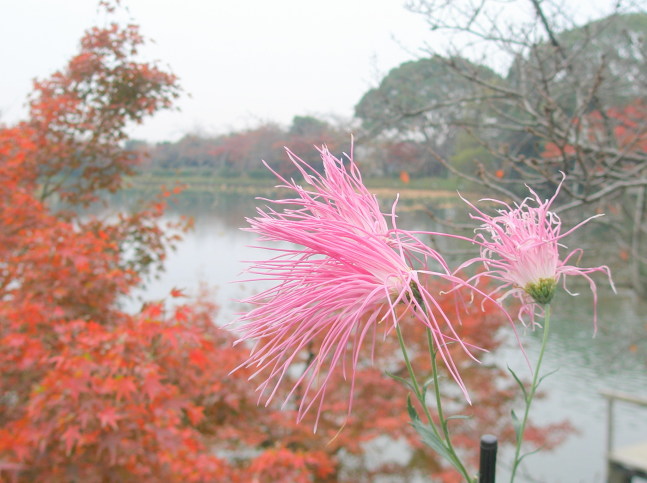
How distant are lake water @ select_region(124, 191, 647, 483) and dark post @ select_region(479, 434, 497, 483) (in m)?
3.54

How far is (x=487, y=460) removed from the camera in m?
0.44

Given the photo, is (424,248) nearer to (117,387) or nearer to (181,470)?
(117,387)

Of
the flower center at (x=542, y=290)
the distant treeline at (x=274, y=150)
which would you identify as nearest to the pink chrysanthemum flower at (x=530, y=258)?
the flower center at (x=542, y=290)

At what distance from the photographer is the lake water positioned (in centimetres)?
465

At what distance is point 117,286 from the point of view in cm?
232

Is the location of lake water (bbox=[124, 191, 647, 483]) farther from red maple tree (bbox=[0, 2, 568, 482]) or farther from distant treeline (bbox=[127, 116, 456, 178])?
red maple tree (bbox=[0, 2, 568, 482])

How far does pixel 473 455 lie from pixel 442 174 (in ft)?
5.96

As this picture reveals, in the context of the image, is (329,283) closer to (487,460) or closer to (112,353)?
(487,460)

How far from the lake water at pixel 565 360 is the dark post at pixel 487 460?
11.6 ft

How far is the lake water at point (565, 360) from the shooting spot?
15.3 ft

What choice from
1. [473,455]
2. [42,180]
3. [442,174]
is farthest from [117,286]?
[473,455]

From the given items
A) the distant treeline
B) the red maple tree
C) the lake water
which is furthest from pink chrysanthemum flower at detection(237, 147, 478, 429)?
the lake water

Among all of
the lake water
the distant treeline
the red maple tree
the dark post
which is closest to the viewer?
the dark post

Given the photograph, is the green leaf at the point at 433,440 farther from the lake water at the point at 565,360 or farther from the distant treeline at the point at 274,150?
the lake water at the point at 565,360
